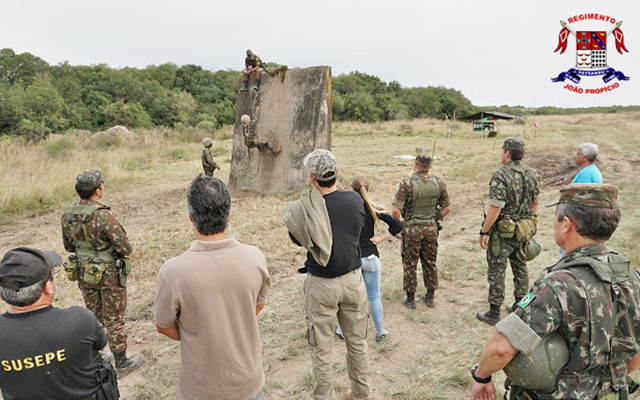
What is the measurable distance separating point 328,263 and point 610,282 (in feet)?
4.97

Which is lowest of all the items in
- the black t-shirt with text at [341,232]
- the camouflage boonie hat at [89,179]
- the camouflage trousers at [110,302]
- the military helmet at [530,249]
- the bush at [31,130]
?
the camouflage trousers at [110,302]

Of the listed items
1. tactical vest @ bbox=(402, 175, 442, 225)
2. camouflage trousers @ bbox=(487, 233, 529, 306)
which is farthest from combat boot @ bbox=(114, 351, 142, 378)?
camouflage trousers @ bbox=(487, 233, 529, 306)

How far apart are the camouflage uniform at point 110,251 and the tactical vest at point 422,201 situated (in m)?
2.69

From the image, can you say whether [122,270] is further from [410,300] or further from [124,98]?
[124,98]

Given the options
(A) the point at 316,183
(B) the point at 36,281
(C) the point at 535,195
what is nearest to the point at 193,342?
(B) the point at 36,281

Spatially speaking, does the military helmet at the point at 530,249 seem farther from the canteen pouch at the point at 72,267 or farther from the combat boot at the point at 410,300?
the canteen pouch at the point at 72,267

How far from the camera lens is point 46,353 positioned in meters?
1.73

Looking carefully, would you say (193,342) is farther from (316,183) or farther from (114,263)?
(114,263)

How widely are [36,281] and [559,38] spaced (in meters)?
15.7

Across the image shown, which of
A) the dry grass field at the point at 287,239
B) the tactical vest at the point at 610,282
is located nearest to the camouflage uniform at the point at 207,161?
the dry grass field at the point at 287,239

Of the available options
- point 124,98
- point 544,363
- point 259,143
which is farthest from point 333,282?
point 124,98

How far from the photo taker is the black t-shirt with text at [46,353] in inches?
66.8

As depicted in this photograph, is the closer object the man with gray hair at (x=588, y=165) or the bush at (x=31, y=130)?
the man with gray hair at (x=588, y=165)

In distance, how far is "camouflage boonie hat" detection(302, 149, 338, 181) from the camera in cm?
262
